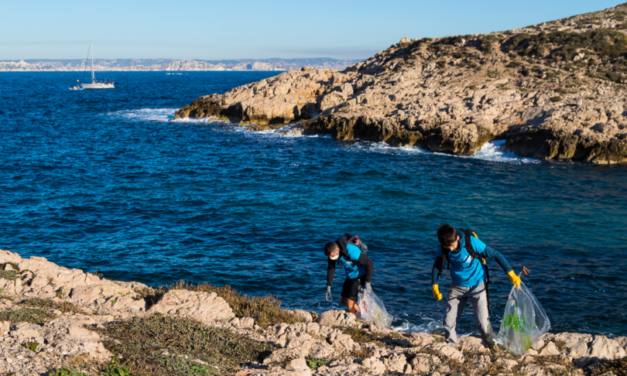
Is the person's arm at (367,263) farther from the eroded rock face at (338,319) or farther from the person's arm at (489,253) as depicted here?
the person's arm at (489,253)

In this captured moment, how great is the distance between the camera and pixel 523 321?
7965mm

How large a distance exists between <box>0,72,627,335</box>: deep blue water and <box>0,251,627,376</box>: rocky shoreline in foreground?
3291 millimetres

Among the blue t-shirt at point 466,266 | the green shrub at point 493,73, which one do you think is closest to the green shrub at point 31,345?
the blue t-shirt at point 466,266

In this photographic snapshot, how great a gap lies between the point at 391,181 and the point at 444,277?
12.9 m

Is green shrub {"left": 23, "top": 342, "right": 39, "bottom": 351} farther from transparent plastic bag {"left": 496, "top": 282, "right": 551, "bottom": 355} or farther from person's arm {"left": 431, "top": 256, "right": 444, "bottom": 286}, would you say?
transparent plastic bag {"left": 496, "top": 282, "right": 551, "bottom": 355}

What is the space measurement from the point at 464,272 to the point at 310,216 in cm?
1309

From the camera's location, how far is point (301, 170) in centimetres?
2991

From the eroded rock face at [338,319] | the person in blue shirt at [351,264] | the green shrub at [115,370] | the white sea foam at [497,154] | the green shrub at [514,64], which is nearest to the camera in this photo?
the green shrub at [115,370]

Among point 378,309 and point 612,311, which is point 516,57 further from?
point 378,309

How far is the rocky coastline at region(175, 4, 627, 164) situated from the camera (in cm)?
3291

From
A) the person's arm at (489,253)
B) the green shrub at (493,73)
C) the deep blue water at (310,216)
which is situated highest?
the green shrub at (493,73)

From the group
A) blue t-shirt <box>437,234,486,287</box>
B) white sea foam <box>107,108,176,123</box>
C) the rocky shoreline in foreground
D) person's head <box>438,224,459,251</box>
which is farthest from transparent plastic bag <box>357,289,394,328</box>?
white sea foam <box>107,108,176,123</box>

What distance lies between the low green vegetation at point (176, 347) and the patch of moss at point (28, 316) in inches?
36.4

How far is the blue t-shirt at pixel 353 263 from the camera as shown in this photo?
347 inches
